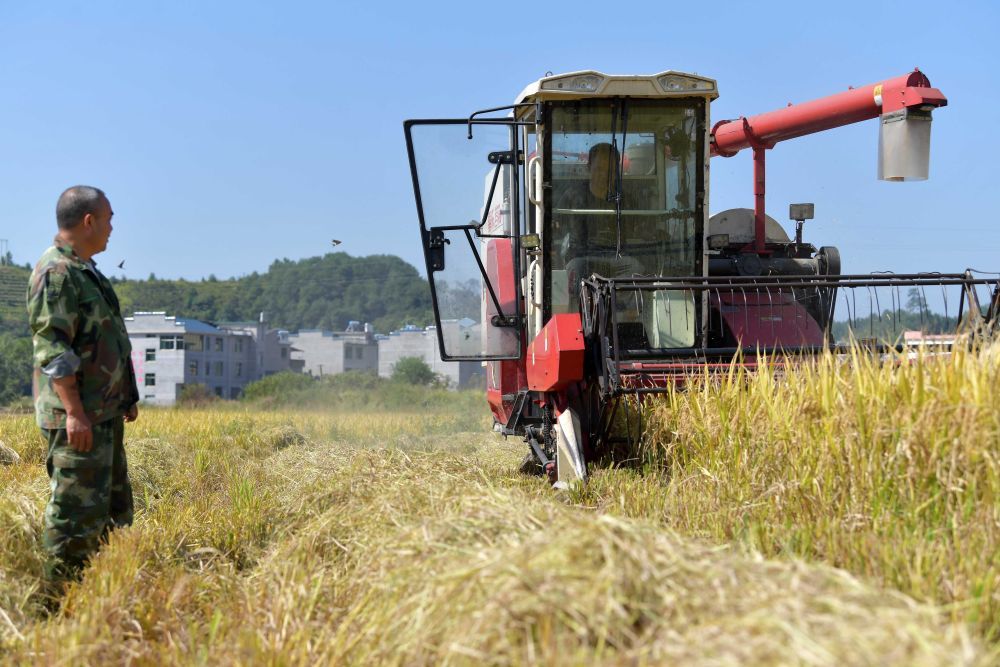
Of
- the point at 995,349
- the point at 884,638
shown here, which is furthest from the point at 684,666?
the point at 995,349

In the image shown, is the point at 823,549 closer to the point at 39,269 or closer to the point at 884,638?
the point at 884,638

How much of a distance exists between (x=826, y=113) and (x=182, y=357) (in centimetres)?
7763

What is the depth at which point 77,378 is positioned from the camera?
4.49 metres

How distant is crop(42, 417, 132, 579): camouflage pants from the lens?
436 centimetres

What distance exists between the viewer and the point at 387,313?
141 m

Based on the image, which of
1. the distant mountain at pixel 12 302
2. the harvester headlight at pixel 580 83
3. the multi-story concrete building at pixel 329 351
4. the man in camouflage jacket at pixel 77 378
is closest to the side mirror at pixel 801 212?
the harvester headlight at pixel 580 83

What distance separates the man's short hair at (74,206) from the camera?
4.58m

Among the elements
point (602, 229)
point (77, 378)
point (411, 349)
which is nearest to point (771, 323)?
point (602, 229)

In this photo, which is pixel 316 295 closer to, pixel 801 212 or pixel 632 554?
pixel 801 212

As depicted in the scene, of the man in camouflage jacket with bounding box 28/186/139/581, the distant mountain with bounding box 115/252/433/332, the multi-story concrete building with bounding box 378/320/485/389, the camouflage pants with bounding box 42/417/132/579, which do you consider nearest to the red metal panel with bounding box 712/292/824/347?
the man in camouflage jacket with bounding box 28/186/139/581

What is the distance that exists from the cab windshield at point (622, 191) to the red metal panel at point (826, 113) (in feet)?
5.26

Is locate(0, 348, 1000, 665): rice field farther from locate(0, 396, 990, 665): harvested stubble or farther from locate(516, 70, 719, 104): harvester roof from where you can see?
locate(516, 70, 719, 104): harvester roof

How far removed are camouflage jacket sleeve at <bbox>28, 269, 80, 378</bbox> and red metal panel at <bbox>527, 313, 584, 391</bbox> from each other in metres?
2.71

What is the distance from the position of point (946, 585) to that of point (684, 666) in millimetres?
→ 1334
